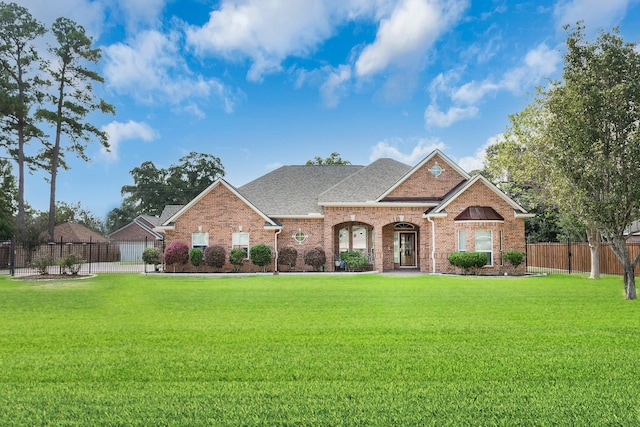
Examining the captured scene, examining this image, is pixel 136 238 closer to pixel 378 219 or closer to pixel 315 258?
pixel 315 258

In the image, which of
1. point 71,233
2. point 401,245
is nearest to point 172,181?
point 71,233

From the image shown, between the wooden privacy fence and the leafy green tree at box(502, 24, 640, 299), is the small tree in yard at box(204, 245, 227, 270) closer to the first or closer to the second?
the leafy green tree at box(502, 24, 640, 299)

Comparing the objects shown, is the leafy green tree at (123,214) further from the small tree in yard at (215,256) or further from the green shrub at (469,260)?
the green shrub at (469,260)

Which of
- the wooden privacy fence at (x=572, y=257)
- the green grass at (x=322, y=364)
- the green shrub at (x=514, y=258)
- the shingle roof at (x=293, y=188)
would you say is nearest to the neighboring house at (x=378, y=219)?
the shingle roof at (x=293, y=188)

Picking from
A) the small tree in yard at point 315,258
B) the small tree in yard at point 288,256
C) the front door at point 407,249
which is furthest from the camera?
the front door at point 407,249

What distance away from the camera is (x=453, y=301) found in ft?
43.9

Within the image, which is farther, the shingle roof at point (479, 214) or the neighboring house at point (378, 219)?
the neighboring house at point (378, 219)

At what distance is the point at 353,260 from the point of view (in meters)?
26.6

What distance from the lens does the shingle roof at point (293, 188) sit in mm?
28625

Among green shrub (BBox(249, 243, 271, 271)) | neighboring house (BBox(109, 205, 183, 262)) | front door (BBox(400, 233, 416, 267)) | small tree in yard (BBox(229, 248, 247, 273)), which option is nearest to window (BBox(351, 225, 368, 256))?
front door (BBox(400, 233, 416, 267))

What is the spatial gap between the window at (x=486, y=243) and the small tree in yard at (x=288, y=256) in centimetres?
986

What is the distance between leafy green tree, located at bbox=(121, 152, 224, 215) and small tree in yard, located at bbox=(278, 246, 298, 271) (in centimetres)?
3727

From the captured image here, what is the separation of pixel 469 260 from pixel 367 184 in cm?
790

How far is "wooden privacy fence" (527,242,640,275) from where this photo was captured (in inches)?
994
